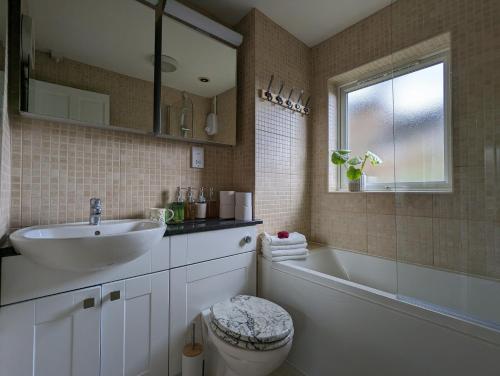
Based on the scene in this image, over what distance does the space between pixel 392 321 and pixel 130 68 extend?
6.04 ft

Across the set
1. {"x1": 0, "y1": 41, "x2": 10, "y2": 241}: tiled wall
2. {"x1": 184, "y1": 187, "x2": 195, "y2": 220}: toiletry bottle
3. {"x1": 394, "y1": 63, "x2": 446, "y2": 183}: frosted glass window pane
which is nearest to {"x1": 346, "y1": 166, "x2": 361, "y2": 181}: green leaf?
{"x1": 394, "y1": 63, "x2": 446, "y2": 183}: frosted glass window pane

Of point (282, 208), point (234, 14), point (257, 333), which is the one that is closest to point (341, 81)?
point (234, 14)

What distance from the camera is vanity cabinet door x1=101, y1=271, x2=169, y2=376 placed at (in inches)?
39.8

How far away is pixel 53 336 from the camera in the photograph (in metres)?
0.90

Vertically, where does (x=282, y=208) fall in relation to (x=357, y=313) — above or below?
above

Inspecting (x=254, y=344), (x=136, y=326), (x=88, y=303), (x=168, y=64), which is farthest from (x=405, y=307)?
(x=168, y=64)

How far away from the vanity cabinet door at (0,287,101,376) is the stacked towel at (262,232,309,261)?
3.19 ft

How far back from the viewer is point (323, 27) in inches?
73.9

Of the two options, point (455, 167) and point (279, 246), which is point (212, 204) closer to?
point (279, 246)

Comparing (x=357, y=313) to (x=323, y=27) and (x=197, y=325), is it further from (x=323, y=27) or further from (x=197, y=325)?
(x=323, y=27)

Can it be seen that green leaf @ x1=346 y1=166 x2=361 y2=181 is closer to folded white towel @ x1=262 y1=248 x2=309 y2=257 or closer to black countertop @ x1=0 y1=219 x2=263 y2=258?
folded white towel @ x1=262 y1=248 x2=309 y2=257

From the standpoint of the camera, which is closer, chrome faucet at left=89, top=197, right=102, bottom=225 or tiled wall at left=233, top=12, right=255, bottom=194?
chrome faucet at left=89, top=197, right=102, bottom=225

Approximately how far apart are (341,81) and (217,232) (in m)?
1.74

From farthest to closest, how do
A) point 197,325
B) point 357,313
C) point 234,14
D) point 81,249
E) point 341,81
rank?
point 341,81, point 234,14, point 197,325, point 357,313, point 81,249
